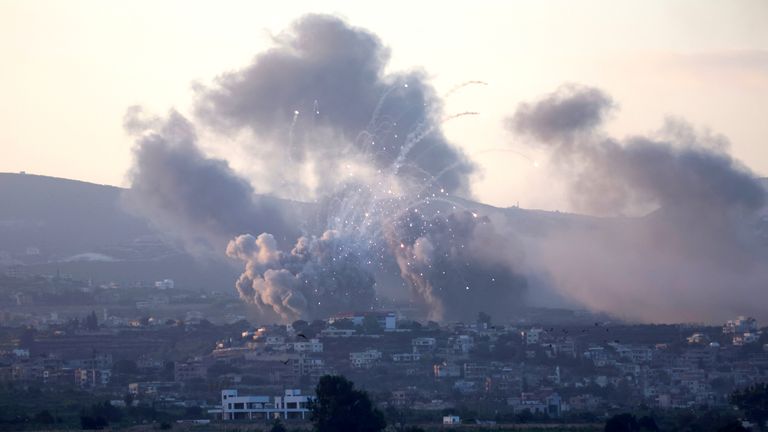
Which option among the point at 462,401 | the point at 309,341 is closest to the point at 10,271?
the point at 309,341

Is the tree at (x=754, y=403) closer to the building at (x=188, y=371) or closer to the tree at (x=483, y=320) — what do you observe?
the building at (x=188, y=371)

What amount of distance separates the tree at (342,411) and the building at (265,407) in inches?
437

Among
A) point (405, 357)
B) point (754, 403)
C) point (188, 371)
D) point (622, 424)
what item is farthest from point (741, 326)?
point (622, 424)

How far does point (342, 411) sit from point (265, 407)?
17.3 meters

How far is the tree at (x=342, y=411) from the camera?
3263 inches

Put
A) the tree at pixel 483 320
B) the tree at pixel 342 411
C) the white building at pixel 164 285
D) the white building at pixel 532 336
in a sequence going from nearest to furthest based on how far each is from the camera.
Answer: the tree at pixel 342 411 < the white building at pixel 532 336 < the tree at pixel 483 320 < the white building at pixel 164 285

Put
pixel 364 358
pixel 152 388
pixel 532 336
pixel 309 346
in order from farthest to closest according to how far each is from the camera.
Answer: pixel 532 336, pixel 309 346, pixel 364 358, pixel 152 388

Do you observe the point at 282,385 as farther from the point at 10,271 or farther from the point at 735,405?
the point at 10,271

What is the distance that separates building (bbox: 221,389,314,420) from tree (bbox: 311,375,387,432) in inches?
437

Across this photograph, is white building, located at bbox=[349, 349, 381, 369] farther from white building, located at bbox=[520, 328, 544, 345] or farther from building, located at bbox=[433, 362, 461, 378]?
white building, located at bbox=[520, 328, 544, 345]

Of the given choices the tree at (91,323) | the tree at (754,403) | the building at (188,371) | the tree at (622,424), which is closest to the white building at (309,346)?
the building at (188,371)

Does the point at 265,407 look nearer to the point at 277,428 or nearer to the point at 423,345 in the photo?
the point at 277,428

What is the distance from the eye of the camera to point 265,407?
330 ft

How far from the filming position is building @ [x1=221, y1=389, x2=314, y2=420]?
9862cm
